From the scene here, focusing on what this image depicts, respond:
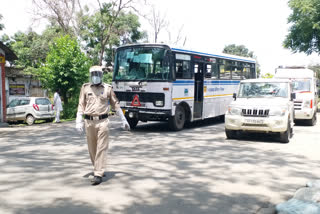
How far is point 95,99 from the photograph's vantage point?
5.88 meters

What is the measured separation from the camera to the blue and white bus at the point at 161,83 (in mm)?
11938

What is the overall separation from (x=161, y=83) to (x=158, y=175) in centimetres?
598

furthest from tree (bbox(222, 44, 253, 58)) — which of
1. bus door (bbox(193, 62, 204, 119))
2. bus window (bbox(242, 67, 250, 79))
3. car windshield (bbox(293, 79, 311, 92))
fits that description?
bus door (bbox(193, 62, 204, 119))

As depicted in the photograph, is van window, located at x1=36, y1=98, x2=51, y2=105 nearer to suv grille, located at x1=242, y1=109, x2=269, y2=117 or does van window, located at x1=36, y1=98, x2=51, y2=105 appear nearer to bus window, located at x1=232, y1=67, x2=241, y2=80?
bus window, located at x1=232, y1=67, x2=241, y2=80

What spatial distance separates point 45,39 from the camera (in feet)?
130

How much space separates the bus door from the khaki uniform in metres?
8.17

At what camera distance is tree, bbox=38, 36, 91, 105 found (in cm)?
2025

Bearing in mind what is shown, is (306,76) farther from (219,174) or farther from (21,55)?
(21,55)

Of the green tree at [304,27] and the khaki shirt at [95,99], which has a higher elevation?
the green tree at [304,27]

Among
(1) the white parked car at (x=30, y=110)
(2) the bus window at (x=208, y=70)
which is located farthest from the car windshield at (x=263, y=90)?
(1) the white parked car at (x=30, y=110)

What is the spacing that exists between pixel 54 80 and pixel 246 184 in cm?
1692

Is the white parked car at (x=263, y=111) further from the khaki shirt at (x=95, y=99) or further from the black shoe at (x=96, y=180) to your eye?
the black shoe at (x=96, y=180)

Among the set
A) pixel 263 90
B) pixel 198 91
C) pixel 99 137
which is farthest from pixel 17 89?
pixel 99 137

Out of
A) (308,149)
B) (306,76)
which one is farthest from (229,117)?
(306,76)
